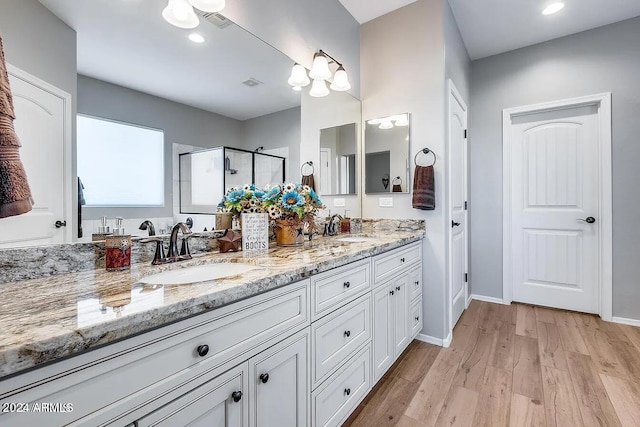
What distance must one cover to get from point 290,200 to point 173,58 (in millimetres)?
879

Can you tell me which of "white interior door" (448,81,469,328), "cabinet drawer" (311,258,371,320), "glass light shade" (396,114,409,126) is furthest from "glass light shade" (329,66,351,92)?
"cabinet drawer" (311,258,371,320)

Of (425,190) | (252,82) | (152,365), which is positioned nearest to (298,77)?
(252,82)

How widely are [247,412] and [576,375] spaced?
216 centimetres

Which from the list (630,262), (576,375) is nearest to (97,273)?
(576,375)

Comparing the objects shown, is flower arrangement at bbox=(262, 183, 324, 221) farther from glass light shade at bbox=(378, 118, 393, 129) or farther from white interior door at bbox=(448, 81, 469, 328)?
white interior door at bbox=(448, 81, 469, 328)

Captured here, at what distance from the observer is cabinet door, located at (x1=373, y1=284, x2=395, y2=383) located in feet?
5.32

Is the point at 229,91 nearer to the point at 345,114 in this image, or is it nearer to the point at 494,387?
the point at 345,114

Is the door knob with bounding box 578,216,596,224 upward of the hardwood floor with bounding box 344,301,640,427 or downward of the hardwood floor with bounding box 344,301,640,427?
upward

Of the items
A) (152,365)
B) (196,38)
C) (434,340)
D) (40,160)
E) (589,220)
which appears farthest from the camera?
(589,220)

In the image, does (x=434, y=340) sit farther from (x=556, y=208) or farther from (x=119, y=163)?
(x=119, y=163)

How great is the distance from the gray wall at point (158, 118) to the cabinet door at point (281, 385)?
0.80 metres

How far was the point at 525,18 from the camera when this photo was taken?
8.53 ft

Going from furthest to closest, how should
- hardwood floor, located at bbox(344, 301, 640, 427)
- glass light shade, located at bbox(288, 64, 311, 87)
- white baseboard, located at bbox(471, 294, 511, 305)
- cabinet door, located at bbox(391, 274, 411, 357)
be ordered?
white baseboard, located at bbox(471, 294, 511, 305), glass light shade, located at bbox(288, 64, 311, 87), cabinet door, located at bbox(391, 274, 411, 357), hardwood floor, located at bbox(344, 301, 640, 427)

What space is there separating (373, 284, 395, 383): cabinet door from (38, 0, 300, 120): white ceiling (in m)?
1.28
